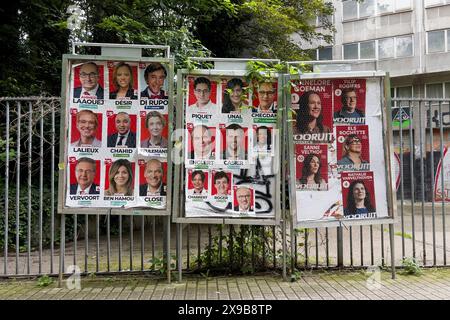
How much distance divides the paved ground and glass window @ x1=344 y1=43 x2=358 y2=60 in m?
24.0

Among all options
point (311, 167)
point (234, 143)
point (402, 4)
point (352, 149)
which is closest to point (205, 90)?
point (234, 143)

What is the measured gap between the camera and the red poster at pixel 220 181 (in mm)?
6019

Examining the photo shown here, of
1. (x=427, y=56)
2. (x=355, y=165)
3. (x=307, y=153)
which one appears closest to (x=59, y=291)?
(x=307, y=153)

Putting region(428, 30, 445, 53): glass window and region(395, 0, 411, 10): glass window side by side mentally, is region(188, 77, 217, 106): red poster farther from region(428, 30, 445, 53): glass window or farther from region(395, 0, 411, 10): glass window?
region(395, 0, 411, 10): glass window

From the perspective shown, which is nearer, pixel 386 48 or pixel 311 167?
pixel 311 167

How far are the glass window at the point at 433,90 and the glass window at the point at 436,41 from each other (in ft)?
6.60

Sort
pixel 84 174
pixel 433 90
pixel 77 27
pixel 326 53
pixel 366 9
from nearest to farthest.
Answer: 1. pixel 84 174
2. pixel 77 27
3. pixel 433 90
4. pixel 366 9
5. pixel 326 53

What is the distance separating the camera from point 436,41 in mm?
26578

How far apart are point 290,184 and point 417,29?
24592 millimetres

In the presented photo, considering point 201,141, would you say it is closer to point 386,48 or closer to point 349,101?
point 349,101

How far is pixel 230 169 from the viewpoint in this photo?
6.04 meters

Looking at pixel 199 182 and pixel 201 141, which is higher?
pixel 201 141

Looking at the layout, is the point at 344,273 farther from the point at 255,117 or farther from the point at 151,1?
the point at 151,1

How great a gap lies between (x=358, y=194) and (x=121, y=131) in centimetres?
324
